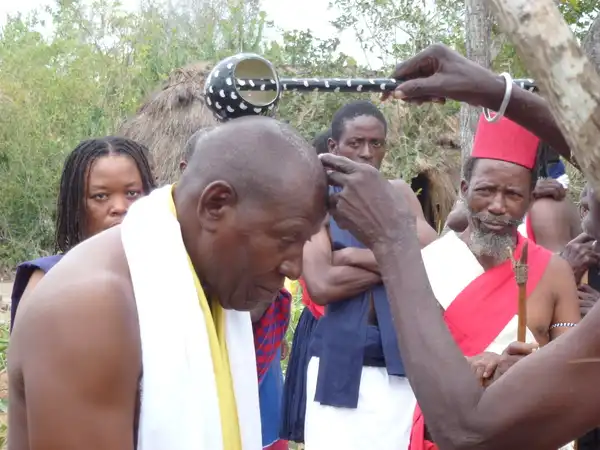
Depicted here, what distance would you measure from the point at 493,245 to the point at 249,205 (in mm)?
1825

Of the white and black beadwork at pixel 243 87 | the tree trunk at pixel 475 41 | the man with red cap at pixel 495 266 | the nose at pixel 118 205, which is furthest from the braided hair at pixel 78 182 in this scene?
the tree trunk at pixel 475 41

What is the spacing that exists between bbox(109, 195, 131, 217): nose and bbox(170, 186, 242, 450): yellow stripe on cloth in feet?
4.67

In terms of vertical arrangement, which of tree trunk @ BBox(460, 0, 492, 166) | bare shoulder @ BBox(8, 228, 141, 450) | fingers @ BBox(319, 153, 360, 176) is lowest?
bare shoulder @ BBox(8, 228, 141, 450)

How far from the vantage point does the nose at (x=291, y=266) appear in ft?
6.66

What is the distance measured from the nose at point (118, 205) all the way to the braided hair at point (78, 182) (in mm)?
118

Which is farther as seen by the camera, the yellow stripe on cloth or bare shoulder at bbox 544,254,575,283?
bare shoulder at bbox 544,254,575,283

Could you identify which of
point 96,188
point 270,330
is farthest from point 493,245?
point 96,188

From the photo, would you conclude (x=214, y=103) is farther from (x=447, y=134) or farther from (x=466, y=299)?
(x=447, y=134)

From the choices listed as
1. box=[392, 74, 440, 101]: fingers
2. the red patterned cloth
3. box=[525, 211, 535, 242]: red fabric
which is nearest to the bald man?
box=[392, 74, 440, 101]: fingers

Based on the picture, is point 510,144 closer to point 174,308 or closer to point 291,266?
point 291,266

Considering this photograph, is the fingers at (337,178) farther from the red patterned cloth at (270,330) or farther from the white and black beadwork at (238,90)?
the red patterned cloth at (270,330)

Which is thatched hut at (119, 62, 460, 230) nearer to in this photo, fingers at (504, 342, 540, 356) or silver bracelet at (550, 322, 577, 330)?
silver bracelet at (550, 322, 577, 330)

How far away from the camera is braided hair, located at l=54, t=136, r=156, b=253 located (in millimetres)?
3521

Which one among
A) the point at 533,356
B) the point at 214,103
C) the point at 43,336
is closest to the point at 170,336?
the point at 43,336
